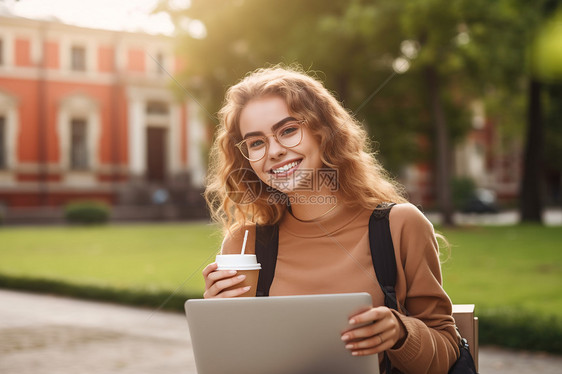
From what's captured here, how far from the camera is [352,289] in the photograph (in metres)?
2.18

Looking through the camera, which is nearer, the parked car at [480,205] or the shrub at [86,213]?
the shrub at [86,213]

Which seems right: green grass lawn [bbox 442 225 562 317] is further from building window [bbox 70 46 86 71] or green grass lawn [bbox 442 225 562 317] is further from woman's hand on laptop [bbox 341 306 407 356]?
building window [bbox 70 46 86 71]

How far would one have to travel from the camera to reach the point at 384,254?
2.14m

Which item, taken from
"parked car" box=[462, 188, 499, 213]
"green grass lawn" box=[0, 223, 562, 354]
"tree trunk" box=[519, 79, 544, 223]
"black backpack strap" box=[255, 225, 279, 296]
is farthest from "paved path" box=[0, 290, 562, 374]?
"parked car" box=[462, 188, 499, 213]

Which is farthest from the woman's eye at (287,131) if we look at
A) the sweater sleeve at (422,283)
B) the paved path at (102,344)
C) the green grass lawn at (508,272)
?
the green grass lawn at (508,272)

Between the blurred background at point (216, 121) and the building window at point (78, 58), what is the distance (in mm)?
68

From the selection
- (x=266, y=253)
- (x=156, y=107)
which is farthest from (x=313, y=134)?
(x=156, y=107)

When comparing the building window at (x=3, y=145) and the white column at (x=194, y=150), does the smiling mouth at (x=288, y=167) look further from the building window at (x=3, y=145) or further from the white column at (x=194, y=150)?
the white column at (x=194, y=150)

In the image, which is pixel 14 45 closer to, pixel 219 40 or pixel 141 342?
pixel 219 40

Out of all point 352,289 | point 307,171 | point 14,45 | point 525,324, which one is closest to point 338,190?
point 307,171

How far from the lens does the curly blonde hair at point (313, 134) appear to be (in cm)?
230

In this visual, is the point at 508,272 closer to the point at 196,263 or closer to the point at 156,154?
the point at 196,263

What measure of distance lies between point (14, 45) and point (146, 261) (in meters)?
21.8

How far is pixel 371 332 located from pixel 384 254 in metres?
0.47
